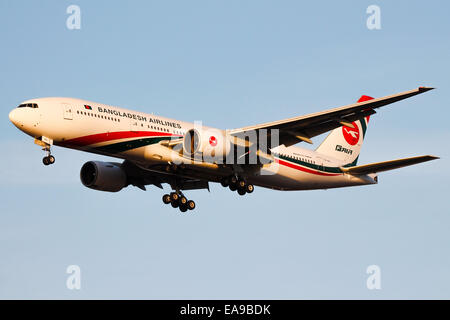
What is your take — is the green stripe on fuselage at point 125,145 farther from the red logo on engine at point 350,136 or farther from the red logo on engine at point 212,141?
the red logo on engine at point 350,136

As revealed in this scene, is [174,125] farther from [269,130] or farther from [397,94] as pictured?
[397,94]

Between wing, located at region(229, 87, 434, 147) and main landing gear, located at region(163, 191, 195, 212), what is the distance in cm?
595

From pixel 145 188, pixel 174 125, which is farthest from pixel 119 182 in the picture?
pixel 174 125

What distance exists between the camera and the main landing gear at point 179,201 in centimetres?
4375

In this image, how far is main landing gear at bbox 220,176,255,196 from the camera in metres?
41.4

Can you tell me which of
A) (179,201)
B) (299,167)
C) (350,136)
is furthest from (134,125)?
(350,136)

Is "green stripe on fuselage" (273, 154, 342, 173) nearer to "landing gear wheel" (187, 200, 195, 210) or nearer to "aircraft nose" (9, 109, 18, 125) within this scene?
"landing gear wheel" (187, 200, 195, 210)

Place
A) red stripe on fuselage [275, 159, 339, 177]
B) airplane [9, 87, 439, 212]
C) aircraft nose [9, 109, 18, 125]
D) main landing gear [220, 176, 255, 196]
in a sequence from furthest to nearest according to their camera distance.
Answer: red stripe on fuselage [275, 159, 339, 177]
main landing gear [220, 176, 255, 196]
airplane [9, 87, 439, 212]
aircraft nose [9, 109, 18, 125]

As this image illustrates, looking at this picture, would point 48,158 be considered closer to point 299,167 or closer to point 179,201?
point 179,201

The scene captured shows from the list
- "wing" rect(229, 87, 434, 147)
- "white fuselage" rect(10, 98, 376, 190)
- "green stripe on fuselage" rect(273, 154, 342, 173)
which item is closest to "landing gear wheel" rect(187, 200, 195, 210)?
"white fuselage" rect(10, 98, 376, 190)

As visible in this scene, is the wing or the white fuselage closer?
the wing

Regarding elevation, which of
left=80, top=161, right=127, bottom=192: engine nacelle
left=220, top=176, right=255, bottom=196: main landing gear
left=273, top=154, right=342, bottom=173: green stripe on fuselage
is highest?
left=273, top=154, right=342, bottom=173: green stripe on fuselage

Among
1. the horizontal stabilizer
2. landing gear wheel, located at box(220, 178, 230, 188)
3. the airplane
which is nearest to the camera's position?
the airplane

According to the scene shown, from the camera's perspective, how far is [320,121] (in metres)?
38.3
